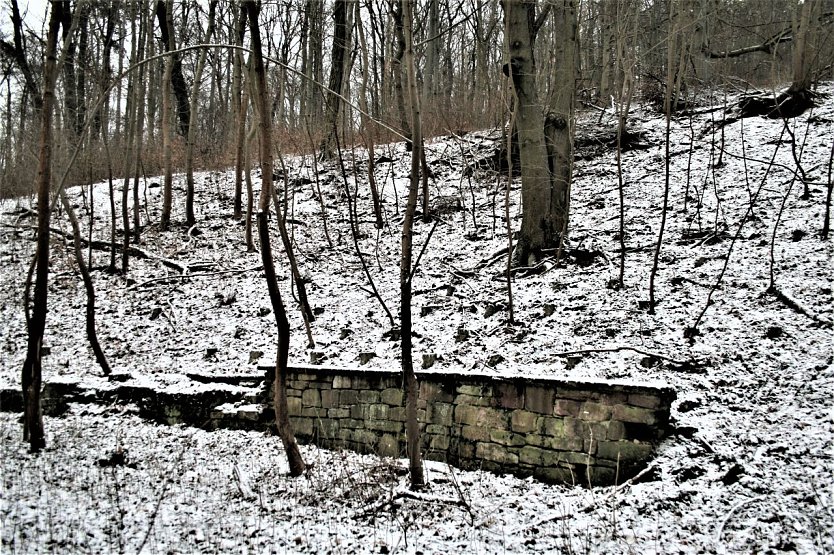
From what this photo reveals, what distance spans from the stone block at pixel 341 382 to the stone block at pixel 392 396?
477mm

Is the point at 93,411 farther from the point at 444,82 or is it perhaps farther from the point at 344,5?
the point at 444,82

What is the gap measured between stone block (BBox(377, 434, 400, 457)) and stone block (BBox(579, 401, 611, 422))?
6.85ft

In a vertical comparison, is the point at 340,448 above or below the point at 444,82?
below

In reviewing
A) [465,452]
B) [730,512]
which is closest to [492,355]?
[465,452]

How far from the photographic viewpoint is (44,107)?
547 centimetres

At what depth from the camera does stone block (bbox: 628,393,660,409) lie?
4.95 meters

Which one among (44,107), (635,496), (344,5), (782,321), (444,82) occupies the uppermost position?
(344,5)

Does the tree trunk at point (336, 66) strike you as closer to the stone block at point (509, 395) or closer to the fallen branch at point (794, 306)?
the stone block at point (509, 395)

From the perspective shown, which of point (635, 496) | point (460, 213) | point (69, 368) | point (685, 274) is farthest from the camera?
point (460, 213)

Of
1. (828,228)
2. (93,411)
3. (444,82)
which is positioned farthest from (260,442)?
(444,82)

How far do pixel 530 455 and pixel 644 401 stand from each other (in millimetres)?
1203

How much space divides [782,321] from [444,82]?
14120mm

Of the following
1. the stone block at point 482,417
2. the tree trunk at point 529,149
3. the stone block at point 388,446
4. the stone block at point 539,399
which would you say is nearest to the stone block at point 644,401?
the stone block at point 539,399

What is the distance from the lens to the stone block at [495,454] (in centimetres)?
556
